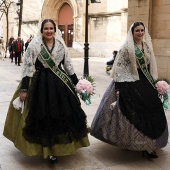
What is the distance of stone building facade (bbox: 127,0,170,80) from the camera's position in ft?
35.2

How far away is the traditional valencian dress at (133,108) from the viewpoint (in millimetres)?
3996

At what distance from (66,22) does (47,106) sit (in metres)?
27.5

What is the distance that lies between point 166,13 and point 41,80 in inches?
312

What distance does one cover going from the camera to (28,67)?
13.0 feet

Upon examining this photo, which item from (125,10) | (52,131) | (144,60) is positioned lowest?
(52,131)

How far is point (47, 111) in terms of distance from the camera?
152 inches

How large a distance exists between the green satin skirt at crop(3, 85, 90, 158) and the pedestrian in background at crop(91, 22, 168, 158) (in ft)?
1.42

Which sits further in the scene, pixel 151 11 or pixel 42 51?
pixel 151 11

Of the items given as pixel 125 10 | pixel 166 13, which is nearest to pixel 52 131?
pixel 166 13

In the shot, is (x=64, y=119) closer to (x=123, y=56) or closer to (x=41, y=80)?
(x=41, y=80)

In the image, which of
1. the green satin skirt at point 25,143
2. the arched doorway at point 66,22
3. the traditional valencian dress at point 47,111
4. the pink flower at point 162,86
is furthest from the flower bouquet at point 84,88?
the arched doorway at point 66,22
